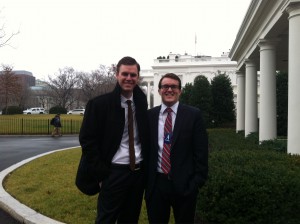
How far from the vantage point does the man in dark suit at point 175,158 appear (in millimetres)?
3543

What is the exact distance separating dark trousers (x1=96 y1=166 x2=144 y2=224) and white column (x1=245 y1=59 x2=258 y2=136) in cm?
1304

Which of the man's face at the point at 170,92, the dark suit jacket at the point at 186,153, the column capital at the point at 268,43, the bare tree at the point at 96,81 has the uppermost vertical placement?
the bare tree at the point at 96,81

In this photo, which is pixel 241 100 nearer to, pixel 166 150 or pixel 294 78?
pixel 294 78

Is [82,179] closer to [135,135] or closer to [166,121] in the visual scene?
[135,135]

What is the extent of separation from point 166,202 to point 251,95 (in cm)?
1326

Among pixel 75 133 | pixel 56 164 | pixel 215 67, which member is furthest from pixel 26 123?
pixel 215 67

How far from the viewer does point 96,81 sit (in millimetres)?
77625

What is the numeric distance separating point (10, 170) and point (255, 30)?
9.17 metres

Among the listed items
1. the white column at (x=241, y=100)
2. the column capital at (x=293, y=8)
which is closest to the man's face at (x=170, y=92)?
the column capital at (x=293, y=8)

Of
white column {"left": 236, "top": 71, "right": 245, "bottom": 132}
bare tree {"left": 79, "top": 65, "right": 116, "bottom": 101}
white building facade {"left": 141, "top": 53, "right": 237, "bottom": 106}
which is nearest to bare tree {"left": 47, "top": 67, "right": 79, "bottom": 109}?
bare tree {"left": 79, "top": 65, "right": 116, "bottom": 101}

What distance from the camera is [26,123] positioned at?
31.0 metres

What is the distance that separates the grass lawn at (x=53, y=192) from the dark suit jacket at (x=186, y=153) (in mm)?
2240

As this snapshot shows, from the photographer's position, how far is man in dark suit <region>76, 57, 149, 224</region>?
3.53m

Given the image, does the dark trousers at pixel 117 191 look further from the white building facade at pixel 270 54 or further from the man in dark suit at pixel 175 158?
the white building facade at pixel 270 54
